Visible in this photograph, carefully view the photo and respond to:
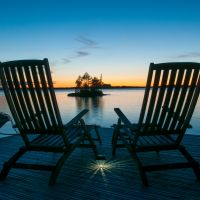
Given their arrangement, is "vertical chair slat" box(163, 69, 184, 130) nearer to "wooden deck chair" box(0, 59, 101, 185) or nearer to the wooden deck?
the wooden deck

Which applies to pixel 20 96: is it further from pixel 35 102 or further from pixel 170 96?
pixel 170 96

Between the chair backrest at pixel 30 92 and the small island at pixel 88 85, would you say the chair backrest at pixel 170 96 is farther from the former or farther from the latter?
the small island at pixel 88 85

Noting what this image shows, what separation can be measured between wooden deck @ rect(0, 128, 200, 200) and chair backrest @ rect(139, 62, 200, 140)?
67 cm

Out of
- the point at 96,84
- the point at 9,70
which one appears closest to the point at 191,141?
the point at 9,70

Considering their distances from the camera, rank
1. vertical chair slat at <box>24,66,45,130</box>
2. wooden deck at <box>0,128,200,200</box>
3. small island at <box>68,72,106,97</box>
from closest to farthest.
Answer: wooden deck at <box>0,128,200,200</box> < vertical chair slat at <box>24,66,45,130</box> < small island at <box>68,72,106,97</box>

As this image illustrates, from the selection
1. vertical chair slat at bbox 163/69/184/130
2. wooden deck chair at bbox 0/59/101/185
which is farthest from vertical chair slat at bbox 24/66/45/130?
vertical chair slat at bbox 163/69/184/130

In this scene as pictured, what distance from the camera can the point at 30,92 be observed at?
277 centimetres

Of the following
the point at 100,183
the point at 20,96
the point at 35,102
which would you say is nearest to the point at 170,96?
the point at 100,183

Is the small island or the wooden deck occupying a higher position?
the wooden deck

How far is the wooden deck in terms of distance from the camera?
2.56m

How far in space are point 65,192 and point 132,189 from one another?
A: 2.65ft

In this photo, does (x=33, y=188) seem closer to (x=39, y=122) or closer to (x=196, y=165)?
(x=39, y=122)

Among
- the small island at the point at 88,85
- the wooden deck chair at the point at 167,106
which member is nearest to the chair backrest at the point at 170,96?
the wooden deck chair at the point at 167,106

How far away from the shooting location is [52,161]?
12.5 ft
